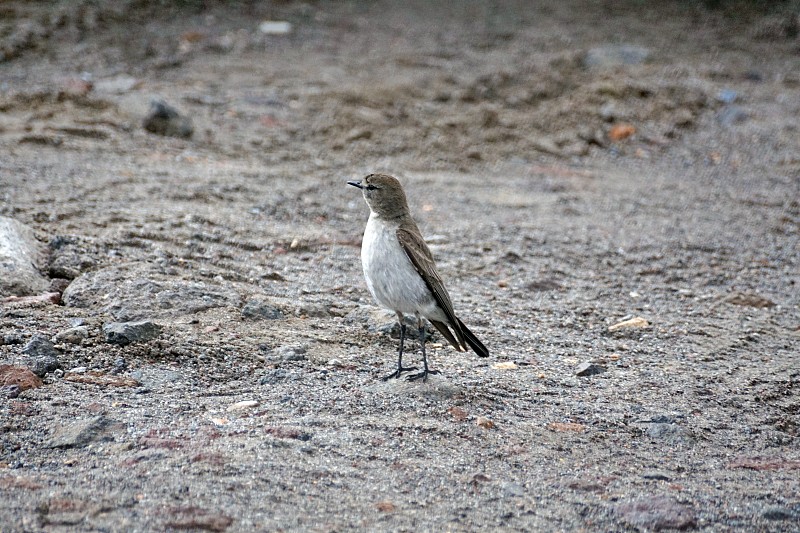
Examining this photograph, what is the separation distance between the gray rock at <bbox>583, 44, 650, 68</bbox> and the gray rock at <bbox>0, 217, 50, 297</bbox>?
731 centimetres

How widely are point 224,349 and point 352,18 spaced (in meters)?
8.08

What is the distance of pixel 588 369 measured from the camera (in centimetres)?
505

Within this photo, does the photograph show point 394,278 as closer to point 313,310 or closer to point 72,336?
point 313,310

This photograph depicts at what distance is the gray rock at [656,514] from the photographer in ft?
11.4

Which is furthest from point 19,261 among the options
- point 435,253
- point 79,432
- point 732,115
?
point 732,115

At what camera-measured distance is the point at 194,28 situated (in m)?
11.3

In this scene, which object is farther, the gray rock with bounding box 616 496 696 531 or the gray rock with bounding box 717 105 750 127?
the gray rock with bounding box 717 105 750 127

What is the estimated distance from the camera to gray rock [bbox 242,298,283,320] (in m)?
5.21

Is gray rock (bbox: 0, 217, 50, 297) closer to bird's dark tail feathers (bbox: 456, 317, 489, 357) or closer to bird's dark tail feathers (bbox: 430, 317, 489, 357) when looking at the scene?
bird's dark tail feathers (bbox: 430, 317, 489, 357)

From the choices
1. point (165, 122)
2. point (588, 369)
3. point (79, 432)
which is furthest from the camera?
point (165, 122)

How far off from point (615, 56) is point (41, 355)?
8.53 m

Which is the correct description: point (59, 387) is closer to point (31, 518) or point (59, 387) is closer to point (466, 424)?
point (31, 518)

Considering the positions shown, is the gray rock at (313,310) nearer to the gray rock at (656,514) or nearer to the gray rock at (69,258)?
the gray rock at (69,258)

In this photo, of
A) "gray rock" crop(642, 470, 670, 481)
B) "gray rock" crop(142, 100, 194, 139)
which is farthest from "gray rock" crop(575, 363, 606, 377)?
"gray rock" crop(142, 100, 194, 139)
